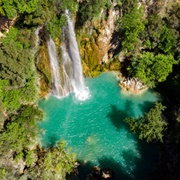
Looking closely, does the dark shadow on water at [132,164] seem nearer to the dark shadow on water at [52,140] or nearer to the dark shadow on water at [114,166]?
the dark shadow on water at [114,166]

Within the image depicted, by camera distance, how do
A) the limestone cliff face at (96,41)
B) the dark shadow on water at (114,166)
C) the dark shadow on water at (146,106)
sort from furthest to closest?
1. the dark shadow on water at (146,106)
2. the limestone cliff face at (96,41)
3. the dark shadow on water at (114,166)

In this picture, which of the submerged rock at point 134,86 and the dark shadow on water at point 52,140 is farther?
the submerged rock at point 134,86

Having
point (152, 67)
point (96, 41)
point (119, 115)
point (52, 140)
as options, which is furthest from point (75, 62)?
point (52, 140)

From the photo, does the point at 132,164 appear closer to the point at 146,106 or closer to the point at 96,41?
the point at 146,106

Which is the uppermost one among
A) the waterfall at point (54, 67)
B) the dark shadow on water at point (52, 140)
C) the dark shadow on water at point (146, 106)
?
the waterfall at point (54, 67)

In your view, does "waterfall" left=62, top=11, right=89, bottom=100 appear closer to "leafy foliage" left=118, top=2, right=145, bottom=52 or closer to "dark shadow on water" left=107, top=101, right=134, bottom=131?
"dark shadow on water" left=107, top=101, right=134, bottom=131

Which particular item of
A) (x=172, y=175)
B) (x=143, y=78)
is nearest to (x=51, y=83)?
(x=143, y=78)

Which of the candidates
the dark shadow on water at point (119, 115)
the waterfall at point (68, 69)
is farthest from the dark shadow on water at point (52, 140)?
the dark shadow on water at point (119, 115)
